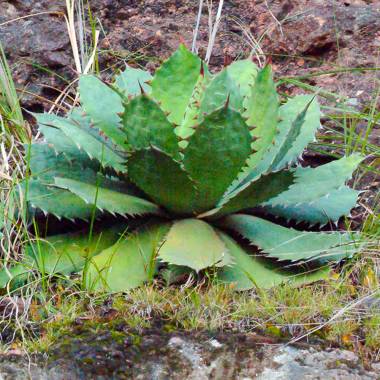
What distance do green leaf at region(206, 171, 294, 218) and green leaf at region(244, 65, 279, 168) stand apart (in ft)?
0.45

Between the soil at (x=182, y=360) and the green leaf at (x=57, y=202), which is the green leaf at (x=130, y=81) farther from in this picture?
the soil at (x=182, y=360)

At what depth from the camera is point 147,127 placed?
2207mm

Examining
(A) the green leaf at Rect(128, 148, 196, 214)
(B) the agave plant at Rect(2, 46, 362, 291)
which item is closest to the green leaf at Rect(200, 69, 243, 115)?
(B) the agave plant at Rect(2, 46, 362, 291)

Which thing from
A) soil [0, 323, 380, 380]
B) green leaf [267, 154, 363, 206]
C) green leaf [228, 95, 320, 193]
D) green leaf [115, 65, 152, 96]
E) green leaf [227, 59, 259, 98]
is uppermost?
green leaf [227, 59, 259, 98]

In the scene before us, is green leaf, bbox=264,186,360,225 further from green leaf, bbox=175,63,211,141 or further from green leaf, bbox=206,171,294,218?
green leaf, bbox=175,63,211,141

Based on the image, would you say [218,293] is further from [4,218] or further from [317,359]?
[4,218]

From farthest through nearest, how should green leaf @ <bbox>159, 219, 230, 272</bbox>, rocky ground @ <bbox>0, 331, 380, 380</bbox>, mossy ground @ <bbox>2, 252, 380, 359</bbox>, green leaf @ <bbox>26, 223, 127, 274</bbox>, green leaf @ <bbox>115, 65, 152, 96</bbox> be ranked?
green leaf @ <bbox>115, 65, 152, 96</bbox> → green leaf @ <bbox>26, 223, 127, 274</bbox> → green leaf @ <bbox>159, 219, 230, 272</bbox> → mossy ground @ <bbox>2, 252, 380, 359</bbox> → rocky ground @ <bbox>0, 331, 380, 380</bbox>

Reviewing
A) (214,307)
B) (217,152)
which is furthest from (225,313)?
(217,152)

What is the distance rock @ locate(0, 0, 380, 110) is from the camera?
9.97 feet

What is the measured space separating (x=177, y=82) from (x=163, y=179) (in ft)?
1.32

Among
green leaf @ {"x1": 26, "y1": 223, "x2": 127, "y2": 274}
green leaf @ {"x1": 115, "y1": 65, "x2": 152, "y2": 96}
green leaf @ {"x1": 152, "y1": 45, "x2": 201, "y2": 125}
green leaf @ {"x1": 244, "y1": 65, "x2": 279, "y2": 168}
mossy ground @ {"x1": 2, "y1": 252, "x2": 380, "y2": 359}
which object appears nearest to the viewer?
mossy ground @ {"x1": 2, "y1": 252, "x2": 380, "y2": 359}

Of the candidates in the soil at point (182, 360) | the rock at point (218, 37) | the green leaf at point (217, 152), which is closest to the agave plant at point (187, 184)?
the green leaf at point (217, 152)

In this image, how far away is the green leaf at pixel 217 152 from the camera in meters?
2.14

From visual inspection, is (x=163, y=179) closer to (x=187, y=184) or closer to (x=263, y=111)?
→ (x=187, y=184)
